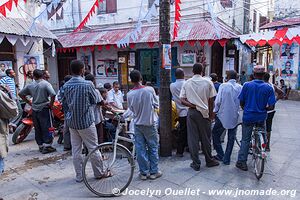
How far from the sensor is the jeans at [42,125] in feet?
16.9

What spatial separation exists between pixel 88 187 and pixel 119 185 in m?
0.46

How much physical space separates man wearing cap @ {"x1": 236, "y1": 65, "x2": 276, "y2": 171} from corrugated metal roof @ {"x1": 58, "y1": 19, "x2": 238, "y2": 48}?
6.06 m

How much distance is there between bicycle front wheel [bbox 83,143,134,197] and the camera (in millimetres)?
3416

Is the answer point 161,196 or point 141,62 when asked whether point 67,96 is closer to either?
point 161,196

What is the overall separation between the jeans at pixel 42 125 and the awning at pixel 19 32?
308 cm

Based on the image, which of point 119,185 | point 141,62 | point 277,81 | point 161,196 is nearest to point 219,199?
point 161,196

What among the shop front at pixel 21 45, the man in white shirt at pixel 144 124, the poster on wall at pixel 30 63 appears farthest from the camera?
the poster on wall at pixel 30 63

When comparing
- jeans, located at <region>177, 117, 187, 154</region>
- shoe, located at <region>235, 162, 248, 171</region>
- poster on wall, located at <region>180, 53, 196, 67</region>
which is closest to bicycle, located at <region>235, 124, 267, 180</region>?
shoe, located at <region>235, 162, 248, 171</region>

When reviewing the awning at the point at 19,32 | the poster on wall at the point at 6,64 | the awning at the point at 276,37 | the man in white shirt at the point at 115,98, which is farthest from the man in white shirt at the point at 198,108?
the awning at the point at 276,37

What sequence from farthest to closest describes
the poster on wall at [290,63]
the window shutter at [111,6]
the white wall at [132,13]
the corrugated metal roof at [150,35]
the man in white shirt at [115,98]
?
the window shutter at [111,6] < the poster on wall at [290,63] < the white wall at [132,13] < the corrugated metal roof at [150,35] < the man in white shirt at [115,98]

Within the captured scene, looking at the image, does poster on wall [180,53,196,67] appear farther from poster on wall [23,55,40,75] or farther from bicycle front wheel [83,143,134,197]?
bicycle front wheel [83,143,134,197]

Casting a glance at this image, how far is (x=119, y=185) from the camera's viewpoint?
3.59m

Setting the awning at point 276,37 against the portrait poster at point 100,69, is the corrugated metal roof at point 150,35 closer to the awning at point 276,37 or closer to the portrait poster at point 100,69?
the awning at point 276,37

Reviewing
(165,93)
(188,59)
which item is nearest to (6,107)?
(165,93)
